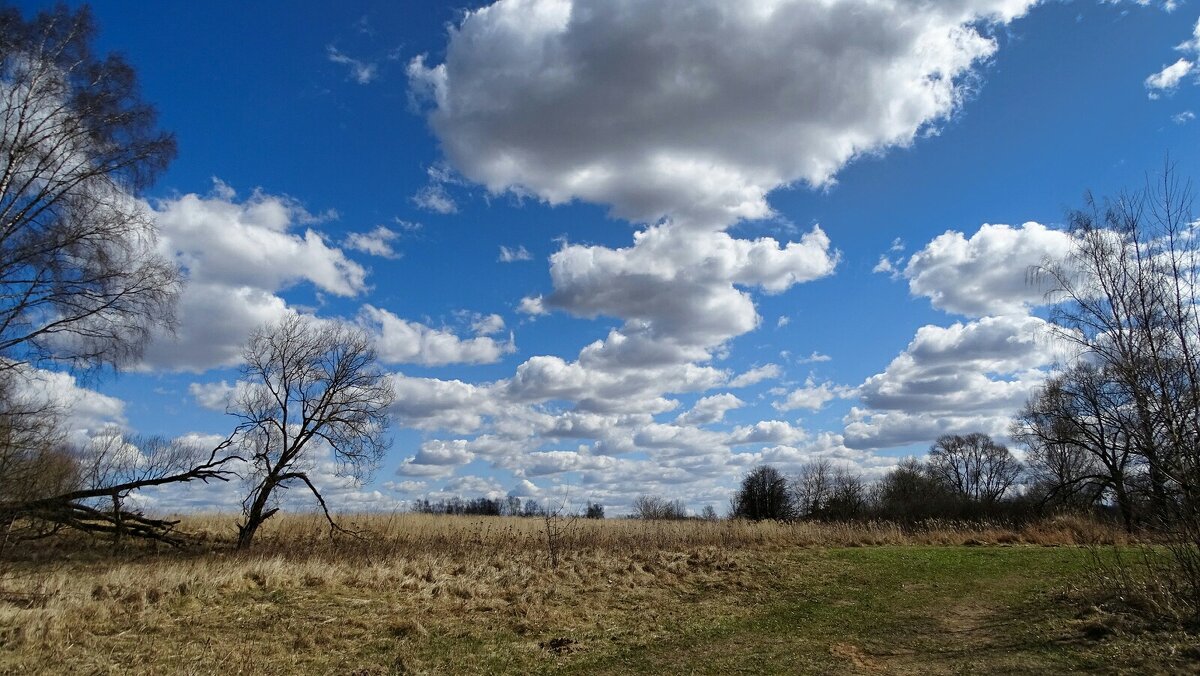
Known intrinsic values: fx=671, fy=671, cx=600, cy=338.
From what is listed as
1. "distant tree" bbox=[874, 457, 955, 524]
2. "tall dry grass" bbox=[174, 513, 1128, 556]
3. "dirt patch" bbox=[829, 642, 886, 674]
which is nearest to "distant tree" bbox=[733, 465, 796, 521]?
"distant tree" bbox=[874, 457, 955, 524]

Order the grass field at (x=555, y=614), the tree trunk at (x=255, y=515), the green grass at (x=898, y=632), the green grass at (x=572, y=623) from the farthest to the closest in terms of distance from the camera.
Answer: the tree trunk at (x=255, y=515), the grass field at (x=555, y=614), the green grass at (x=572, y=623), the green grass at (x=898, y=632)

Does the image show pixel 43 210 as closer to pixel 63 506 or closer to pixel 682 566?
pixel 63 506

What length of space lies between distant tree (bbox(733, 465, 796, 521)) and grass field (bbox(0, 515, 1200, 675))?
45.8 m

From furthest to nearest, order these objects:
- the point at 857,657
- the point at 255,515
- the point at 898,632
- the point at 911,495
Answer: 1. the point at 911,495
2. the point at 255,515
3. the point at 898,632
4. the point at 857,657

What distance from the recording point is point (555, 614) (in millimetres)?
11438

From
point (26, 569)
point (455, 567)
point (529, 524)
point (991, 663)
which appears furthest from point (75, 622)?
point (529, 524)

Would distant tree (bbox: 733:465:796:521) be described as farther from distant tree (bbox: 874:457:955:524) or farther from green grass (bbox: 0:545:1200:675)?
green grass (bbox: 0:545:1200:675)

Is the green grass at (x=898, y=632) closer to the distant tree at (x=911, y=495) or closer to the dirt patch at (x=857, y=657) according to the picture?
the dirt patch at (x=857, y=657)

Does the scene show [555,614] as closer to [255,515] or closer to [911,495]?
[255,515]

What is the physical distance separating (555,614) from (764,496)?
57.6 m

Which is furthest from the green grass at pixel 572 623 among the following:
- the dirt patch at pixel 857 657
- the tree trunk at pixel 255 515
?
the tree trunk at pixel 255 515

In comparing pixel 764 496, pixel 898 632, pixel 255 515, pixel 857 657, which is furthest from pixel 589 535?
pixel 764 496

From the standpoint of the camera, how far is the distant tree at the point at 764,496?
64.6 metres

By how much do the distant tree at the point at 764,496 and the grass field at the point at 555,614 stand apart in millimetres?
45819
